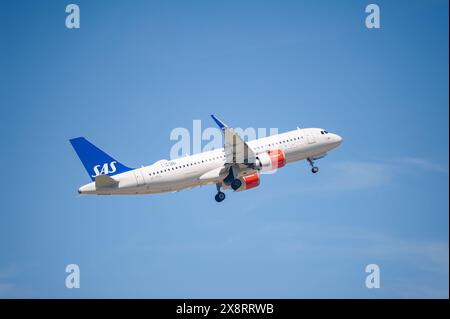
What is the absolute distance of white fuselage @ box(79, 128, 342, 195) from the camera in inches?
3278

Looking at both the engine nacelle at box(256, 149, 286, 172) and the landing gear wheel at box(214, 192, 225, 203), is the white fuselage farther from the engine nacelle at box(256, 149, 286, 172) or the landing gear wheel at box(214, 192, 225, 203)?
the landing gear wheel at box(214, 192, 225, 203)

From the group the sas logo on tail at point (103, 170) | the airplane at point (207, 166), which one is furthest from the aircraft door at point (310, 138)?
the sas logo on tail at point (103, 170)

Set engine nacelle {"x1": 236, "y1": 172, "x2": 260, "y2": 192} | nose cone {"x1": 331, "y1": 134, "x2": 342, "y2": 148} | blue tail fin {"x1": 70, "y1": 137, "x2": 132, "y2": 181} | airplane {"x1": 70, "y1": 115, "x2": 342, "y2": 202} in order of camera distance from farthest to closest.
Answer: nose cone {"x1": 331, "y1": 134, "x2": 342, "y2": 148} → engine nacelle {"x1": 236, "y1": 172, "x2": 260, "y2": 192} → blue tail fin {"x1": 70, "y1": 137, "x2": 132, "y2": 181} → airplane {"x1": 70, "y1": 115, "x2": 342, "y2": 202}

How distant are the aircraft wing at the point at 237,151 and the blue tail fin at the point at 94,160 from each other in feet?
35.4

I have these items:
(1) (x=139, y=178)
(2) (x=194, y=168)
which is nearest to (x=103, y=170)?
(1) (x=139, y=178)

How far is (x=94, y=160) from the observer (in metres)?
84.4

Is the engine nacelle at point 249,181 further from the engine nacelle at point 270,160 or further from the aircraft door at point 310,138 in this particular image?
the aircraft door at point 310,138

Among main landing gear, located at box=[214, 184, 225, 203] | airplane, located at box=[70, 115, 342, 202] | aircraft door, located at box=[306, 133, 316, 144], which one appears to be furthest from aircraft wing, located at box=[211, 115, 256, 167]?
aircraft door, located at box=[306, 133, 316, 144]

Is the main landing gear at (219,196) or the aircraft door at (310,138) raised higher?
the aircraft door at (310,138)

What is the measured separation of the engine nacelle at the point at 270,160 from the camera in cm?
8806
